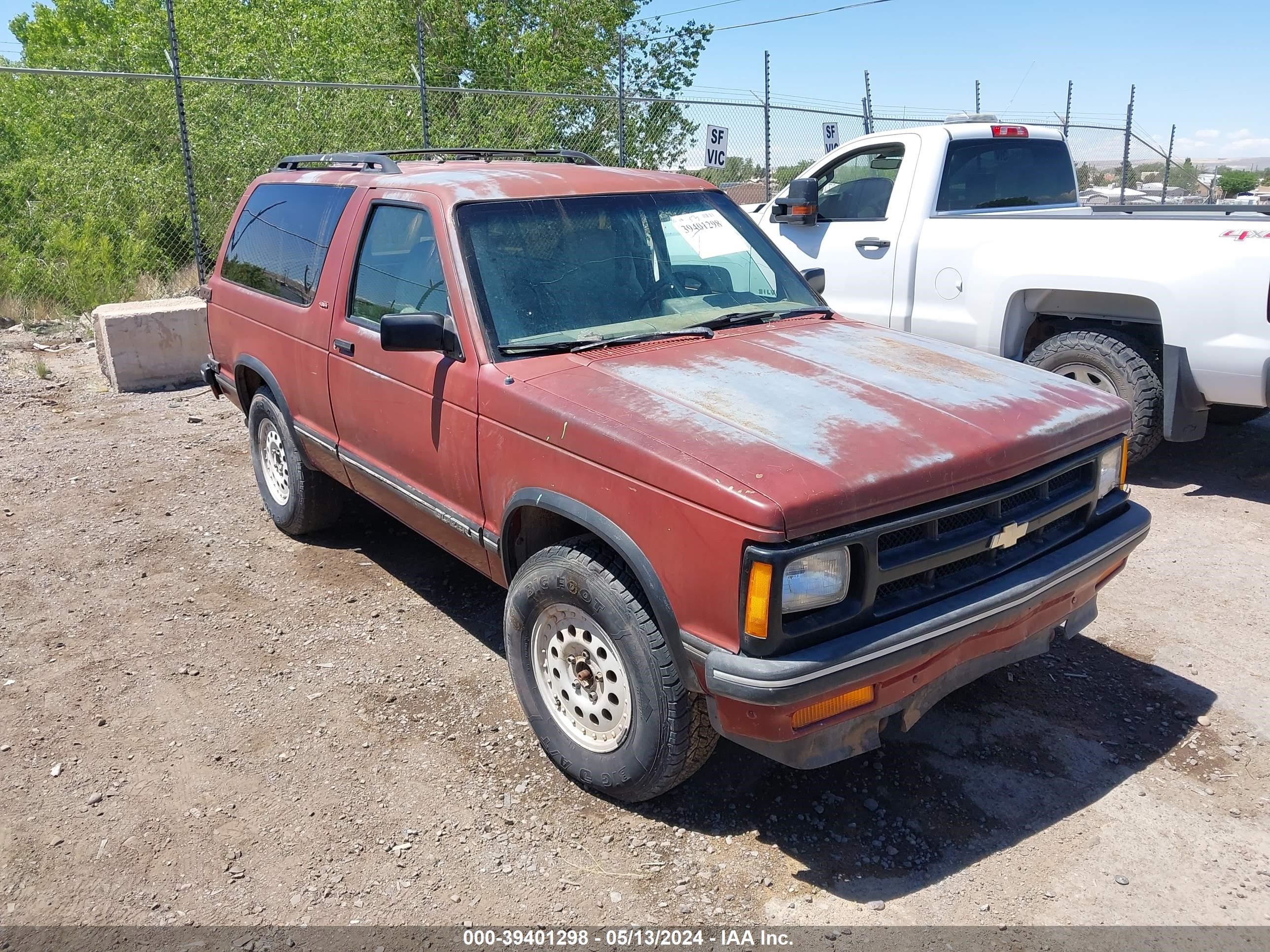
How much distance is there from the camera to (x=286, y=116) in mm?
14852

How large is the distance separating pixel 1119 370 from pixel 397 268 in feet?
14.0

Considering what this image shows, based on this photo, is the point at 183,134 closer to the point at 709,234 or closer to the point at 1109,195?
the point at 709,234

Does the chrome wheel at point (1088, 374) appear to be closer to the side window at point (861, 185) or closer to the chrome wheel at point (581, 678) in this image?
the side window at point (861, 185)

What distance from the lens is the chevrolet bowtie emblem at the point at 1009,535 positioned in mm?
2982

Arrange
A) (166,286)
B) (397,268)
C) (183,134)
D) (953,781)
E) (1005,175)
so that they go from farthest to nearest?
(166,286) → (183,134) → (1005,175) → (397,268) → (953,781)

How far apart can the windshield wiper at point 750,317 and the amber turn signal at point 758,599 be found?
5.11ft

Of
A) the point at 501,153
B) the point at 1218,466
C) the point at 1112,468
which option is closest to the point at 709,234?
the point at 501,153

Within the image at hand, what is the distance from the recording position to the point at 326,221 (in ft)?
15.4

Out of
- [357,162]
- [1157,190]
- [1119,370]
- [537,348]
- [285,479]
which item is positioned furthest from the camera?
[1157,190]

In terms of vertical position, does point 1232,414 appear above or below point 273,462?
below

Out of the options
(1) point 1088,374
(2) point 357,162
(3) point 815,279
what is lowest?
(1) point 1088,374

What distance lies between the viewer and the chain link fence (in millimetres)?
12406

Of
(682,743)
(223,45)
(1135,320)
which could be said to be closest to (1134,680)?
(682,743)

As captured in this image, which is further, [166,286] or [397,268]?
[166,286]
